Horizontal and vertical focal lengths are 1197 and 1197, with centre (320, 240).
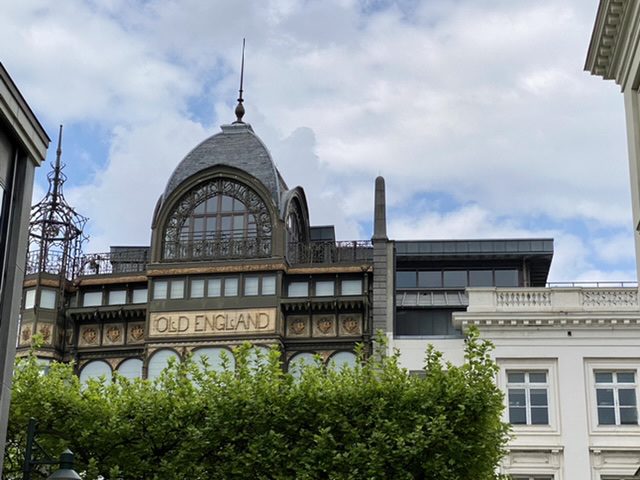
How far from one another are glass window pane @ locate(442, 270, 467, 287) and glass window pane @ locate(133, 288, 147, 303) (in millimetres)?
13829

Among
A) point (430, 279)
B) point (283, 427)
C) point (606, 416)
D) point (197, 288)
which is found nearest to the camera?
point (283, 427)

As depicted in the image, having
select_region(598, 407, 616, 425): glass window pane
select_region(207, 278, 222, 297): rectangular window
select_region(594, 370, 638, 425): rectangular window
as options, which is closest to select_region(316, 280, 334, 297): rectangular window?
select_region(207, 278, 222, 297): rectangular window

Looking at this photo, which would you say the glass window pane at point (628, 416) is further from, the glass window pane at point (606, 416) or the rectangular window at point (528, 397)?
the rectangular window at point (528, 397)

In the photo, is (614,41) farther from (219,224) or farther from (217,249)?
(219,224)

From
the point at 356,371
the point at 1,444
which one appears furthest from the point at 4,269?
the point at 356,371

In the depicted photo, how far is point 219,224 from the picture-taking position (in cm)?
4550

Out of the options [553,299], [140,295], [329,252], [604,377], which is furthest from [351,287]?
[604,377]

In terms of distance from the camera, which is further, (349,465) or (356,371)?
(356,371)

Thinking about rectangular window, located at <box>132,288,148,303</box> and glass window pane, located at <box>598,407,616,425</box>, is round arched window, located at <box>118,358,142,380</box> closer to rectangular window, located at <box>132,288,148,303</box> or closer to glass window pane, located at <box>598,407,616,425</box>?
rectangular window, located at <box>132,288,148,303</box>

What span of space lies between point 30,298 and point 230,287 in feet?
25.8

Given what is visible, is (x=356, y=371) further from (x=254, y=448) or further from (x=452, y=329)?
(x=452, y=329)

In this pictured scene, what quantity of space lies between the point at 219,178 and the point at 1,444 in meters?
24.1

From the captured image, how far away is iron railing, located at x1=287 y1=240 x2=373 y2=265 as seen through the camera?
45.7 meters

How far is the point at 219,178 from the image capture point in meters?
45.8
